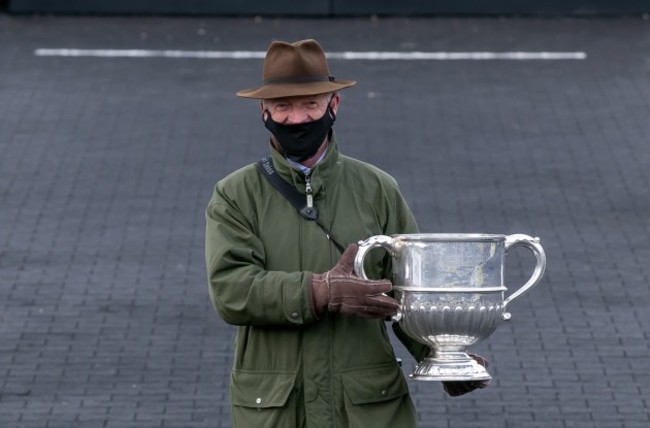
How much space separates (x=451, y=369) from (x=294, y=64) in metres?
0.95

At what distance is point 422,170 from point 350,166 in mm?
8381

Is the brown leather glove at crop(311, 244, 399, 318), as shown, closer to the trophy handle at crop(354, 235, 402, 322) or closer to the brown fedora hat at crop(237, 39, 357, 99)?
the trophy handle at crop(354, 235, 402, 322)

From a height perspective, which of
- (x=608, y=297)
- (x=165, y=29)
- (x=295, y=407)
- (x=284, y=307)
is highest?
(x=284, y=307)

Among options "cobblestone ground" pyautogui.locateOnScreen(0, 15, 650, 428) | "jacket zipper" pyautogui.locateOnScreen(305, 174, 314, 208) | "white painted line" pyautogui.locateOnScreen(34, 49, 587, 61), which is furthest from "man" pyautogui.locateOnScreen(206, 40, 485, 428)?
"white painted line" pyautogui.locateOnScreen(34, 49, 587, 61)

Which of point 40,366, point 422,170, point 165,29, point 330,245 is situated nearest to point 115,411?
point 40,366

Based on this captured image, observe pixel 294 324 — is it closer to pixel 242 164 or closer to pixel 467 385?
pixel 467 385

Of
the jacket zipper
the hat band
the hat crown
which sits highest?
the hat crown

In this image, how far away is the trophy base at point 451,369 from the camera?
14.2 ft

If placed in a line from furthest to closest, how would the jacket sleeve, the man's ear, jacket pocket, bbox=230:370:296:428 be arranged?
the man's ear
jacket pocket, bbox=230:370:296:428
the jacket sleeve

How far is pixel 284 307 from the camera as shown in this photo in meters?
4.25

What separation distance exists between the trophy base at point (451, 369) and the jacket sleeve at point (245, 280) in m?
0.35

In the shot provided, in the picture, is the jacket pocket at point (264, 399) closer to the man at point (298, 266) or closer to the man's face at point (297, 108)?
the man at point (298, 266)

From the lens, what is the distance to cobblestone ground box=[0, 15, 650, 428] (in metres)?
8.80

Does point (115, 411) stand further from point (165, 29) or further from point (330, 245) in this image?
point (165, 29)
